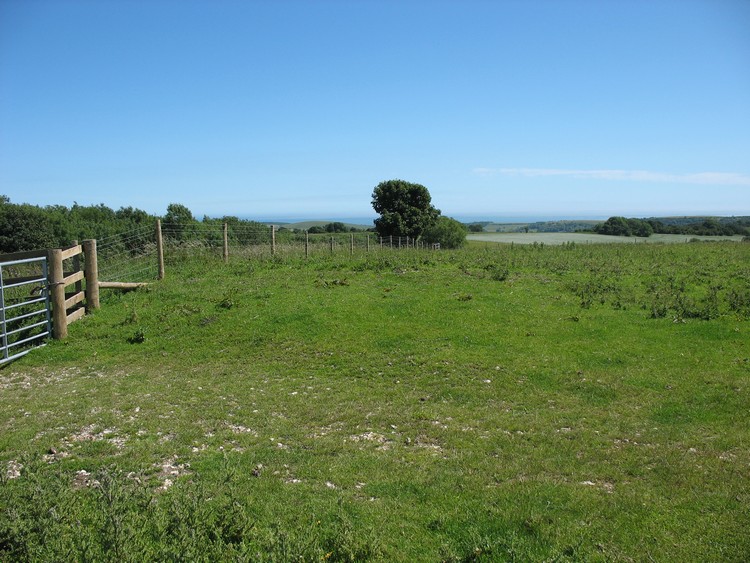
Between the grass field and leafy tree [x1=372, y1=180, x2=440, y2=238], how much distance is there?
176ft

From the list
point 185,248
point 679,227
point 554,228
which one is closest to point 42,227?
point 185,248

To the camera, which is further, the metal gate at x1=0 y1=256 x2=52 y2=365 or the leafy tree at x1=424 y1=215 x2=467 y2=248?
the leafy tree at x1=424 y1=215 x2=467 y2=248

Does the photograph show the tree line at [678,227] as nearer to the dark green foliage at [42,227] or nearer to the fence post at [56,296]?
the dark green foliage at [42,227]

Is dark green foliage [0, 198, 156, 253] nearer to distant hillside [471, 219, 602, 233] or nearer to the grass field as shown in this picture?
Answer: the grass field

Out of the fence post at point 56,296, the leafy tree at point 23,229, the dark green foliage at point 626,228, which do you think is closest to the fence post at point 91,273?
the fence post at point 56,296

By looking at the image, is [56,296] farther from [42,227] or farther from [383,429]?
[42,227]

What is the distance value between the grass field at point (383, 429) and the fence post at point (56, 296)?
0.46 m

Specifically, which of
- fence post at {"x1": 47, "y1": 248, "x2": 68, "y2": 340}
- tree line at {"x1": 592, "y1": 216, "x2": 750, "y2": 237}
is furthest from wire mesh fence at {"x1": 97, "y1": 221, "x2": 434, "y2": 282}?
tree line at {"x1": 592, "y1": 216, "x2": 750, "y2": 237}

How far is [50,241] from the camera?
40.0 metres

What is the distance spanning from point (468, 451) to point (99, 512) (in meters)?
4.31

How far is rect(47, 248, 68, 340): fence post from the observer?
41.4 feet

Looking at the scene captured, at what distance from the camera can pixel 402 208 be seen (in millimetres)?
70812

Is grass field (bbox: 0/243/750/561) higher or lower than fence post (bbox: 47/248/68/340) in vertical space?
lower

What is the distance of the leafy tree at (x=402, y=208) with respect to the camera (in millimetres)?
69688
